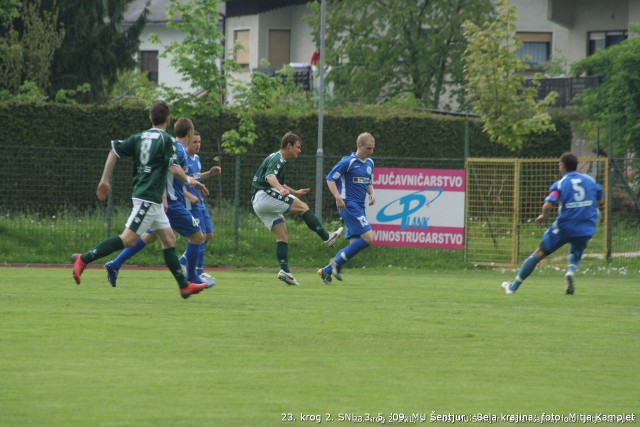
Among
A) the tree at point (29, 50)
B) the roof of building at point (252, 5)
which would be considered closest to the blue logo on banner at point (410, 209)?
the tree at point (29, 50)

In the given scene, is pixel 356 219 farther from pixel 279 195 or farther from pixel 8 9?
pixel 8 9

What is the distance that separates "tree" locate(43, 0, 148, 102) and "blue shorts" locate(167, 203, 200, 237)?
2299cm

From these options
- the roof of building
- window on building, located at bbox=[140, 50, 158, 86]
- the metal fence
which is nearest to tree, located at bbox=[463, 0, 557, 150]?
the metal fence

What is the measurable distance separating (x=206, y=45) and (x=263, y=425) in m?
20.3

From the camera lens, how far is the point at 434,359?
29.7 feet

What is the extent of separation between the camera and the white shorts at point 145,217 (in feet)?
41.0

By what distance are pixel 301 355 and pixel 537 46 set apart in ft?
135

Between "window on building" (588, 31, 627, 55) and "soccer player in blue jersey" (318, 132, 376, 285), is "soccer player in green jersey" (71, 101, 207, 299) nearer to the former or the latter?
"soccer player in blue jersey" (318, 132, 376, 285)

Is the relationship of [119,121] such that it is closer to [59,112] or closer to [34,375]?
[59,112]

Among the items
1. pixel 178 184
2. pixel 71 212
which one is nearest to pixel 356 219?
pixel 178 184

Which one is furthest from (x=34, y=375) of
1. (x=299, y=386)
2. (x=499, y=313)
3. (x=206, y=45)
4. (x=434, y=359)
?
(x=206, y=45)

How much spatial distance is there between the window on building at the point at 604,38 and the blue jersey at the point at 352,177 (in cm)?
2933

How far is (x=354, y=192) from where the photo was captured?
54.6ft

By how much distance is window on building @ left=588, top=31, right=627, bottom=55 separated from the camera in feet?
144
